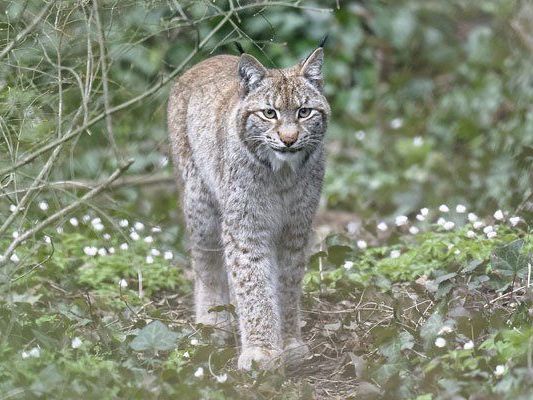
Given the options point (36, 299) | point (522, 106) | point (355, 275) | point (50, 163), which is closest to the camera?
point (50, 163)

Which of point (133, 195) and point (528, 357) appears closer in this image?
point (528, 357)

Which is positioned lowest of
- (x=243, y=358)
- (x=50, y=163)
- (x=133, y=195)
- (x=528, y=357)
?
(x=133, y=195)

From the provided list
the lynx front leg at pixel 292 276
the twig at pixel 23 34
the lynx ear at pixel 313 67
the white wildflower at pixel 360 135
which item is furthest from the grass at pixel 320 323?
the white wildflower at pixel 360 135

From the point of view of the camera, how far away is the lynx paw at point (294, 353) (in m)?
6.65

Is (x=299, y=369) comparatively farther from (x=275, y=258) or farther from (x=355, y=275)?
(x=355, y=275)

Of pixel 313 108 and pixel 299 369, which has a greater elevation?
pixel 313 108

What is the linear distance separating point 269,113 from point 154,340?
1.56 metres

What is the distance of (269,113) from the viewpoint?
6.68 m

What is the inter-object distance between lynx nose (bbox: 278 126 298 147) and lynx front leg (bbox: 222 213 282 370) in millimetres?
564

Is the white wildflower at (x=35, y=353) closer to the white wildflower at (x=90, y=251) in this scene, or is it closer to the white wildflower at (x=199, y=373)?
the white wildflower at (x=199, y=373)

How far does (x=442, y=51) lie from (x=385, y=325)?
7.66 metres

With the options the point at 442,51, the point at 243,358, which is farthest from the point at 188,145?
the point at 442,51

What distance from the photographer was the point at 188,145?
7637 millimetres

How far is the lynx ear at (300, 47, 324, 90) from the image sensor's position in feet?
22.5
